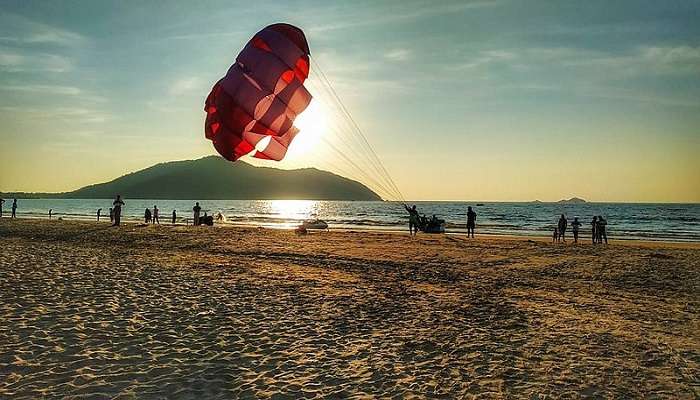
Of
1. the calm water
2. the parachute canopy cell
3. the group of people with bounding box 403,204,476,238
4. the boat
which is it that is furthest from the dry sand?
the calm water

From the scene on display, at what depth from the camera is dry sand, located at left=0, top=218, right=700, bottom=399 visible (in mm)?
6355

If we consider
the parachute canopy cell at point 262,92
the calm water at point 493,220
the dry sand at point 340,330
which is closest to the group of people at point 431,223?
the calm water at point 493,220

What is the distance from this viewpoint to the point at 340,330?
8.98 meters

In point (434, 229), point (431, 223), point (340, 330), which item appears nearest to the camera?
point (340, 330)

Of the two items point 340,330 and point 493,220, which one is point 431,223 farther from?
point 493,220

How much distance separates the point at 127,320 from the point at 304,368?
4219mm

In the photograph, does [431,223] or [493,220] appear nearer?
[431,223]

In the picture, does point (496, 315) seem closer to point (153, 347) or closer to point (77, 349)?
point (153, 347)

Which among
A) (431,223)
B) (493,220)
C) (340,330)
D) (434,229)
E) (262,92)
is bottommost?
(340,330)

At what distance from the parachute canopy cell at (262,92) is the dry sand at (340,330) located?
14.8 ft

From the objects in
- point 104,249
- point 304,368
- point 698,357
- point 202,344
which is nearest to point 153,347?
point 202,344

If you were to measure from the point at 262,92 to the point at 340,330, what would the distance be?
26.8 feet

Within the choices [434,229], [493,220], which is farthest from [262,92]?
[493,220]

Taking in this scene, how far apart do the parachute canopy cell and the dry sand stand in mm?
4515
